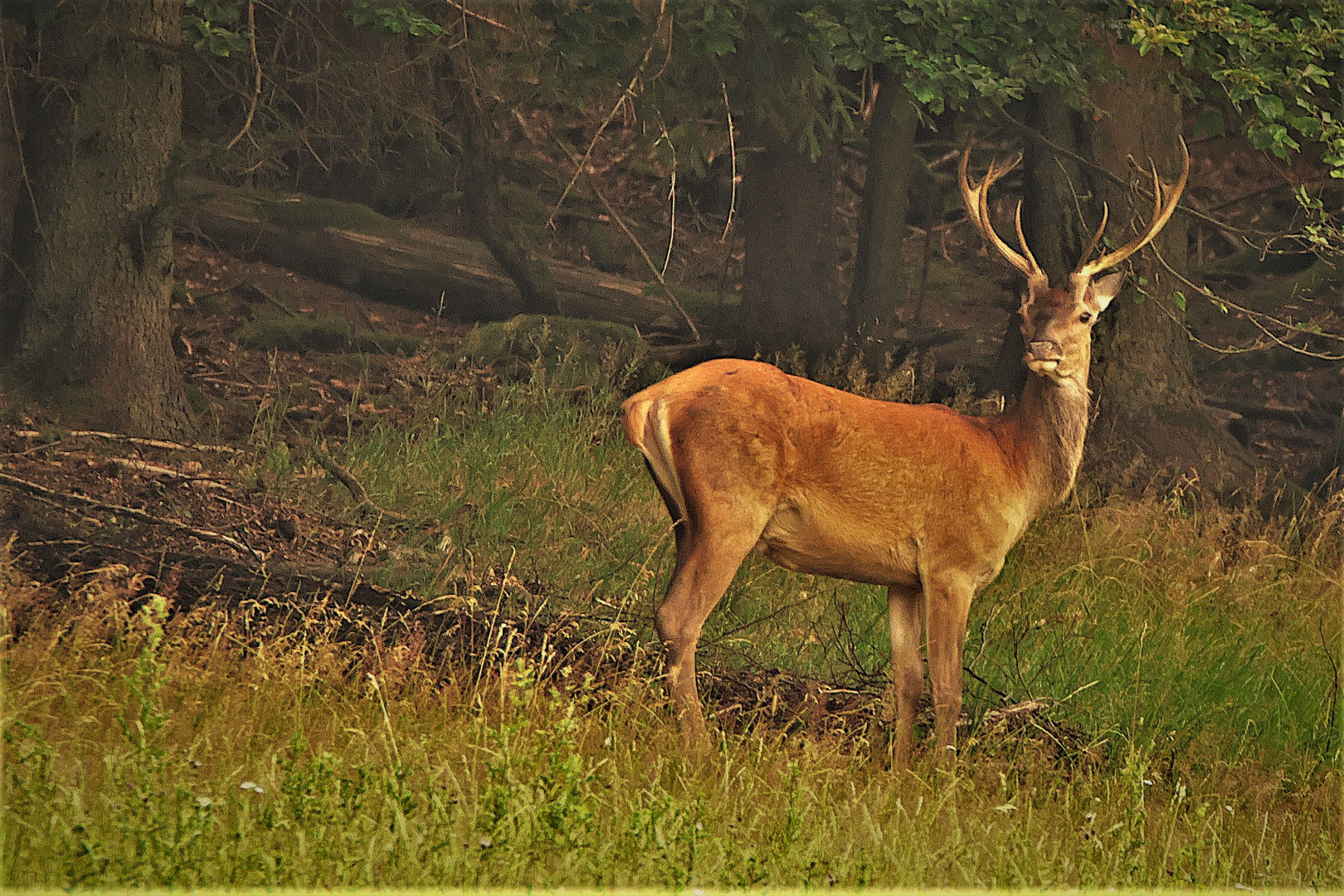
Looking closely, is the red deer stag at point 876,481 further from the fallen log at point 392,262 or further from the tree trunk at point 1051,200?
the fallen log at point 392,262

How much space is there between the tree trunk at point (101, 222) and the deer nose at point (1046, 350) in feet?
18.4

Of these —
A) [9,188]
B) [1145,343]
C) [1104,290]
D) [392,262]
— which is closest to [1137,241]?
[1104,290]

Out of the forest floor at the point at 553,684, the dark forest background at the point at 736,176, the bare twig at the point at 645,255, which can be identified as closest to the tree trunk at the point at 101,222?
the dark forest background at the point at 736,176

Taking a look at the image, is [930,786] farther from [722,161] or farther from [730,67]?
[722,161]

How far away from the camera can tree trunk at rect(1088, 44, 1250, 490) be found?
928cm

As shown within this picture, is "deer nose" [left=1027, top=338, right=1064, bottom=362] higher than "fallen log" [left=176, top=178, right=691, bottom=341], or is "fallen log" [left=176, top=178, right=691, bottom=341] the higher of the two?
"deer nose" [left=1027, top=338, right=1064, bottom=362]

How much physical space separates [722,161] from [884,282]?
2.97 metres

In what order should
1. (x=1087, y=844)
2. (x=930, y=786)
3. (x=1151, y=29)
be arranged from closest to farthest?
(x=1087, y=844) < (x=930, y=786) < (x=1151, y=29)

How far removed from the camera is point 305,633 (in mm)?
5188

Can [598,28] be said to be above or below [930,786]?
above

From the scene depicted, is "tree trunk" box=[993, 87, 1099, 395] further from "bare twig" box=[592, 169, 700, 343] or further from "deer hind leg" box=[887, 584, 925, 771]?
"deer hind leg" box=[887, 584, 925, 771]

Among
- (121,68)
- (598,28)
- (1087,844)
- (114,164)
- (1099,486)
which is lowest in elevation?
(1099,486)

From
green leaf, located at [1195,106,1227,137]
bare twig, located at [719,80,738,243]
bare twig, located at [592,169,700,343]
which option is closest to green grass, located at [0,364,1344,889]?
bare twig, located at [592,169,700,343]

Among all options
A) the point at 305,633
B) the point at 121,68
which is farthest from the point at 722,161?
the point at 305,633
